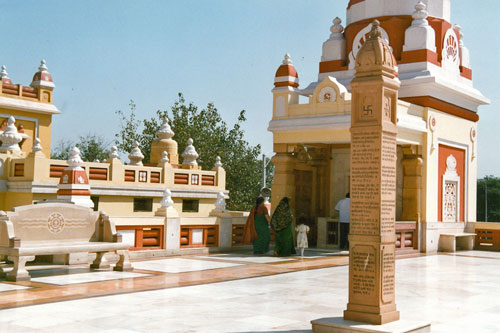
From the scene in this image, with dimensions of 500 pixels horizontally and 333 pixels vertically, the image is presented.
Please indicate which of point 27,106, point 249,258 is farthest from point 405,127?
point 27,106

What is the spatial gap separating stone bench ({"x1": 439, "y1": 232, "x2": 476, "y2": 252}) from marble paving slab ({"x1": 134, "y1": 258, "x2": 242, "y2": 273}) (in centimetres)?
792

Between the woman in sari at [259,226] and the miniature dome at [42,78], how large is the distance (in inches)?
569

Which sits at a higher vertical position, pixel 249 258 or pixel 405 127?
pixel 405 127

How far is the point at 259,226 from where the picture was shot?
1588cm

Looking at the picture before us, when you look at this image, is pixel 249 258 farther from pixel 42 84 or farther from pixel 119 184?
pixel 42 84

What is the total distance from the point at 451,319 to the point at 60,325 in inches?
184

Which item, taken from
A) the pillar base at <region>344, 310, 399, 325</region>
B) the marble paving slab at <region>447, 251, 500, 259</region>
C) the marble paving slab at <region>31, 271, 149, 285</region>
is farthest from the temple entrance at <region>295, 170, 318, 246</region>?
the pillar base at <region>344, 310, 399, 325</region>

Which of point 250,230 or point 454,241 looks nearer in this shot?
point 250,230

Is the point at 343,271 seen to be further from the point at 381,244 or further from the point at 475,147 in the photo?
the point at 475,147

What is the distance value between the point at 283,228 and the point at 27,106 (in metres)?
14.9

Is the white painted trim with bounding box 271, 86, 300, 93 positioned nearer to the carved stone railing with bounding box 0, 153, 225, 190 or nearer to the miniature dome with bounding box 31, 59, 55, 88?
the carved stone railing with bounding box 0, 153, 225, 190

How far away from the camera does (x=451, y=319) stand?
754cm

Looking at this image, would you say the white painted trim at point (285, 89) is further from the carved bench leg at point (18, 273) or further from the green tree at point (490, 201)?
the green tree at point (490, 201)

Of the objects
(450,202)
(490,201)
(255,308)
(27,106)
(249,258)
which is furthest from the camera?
(490,201)
